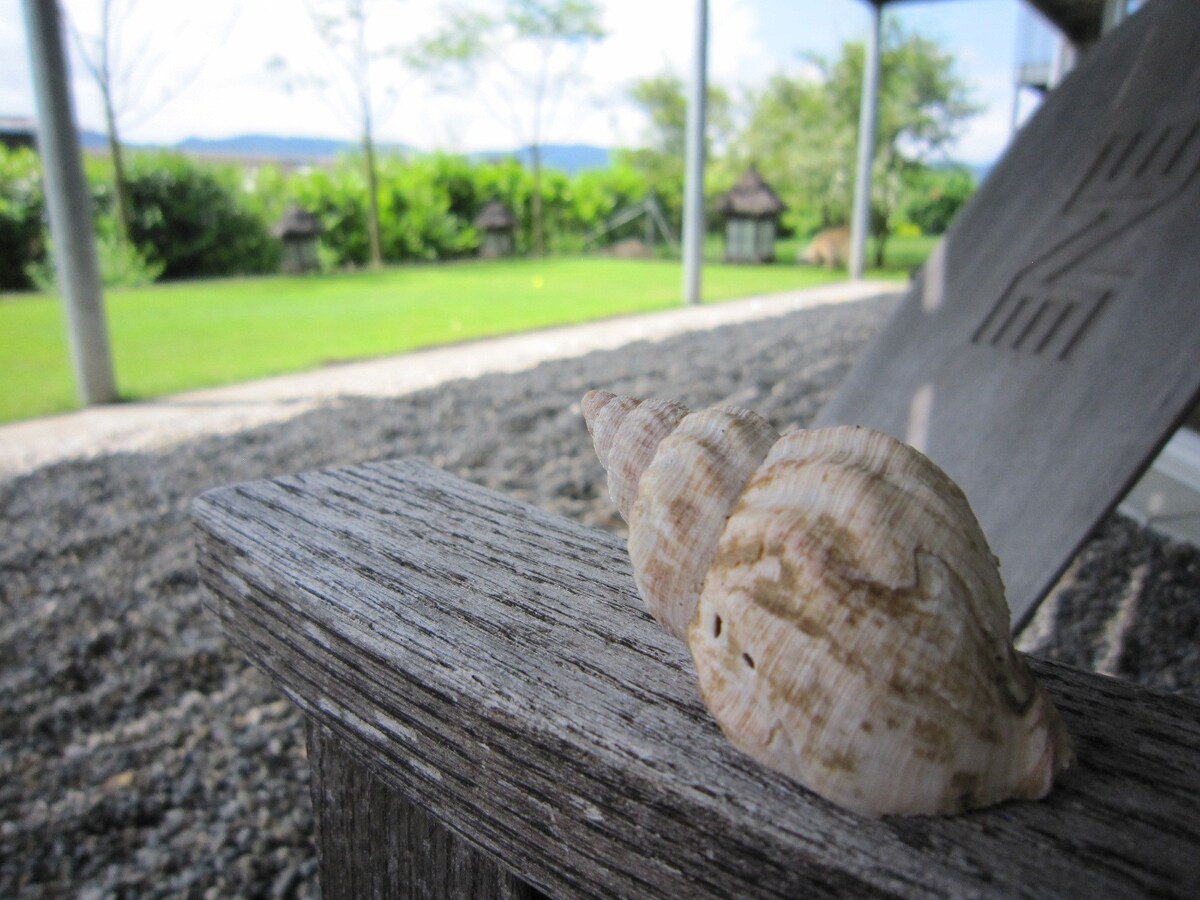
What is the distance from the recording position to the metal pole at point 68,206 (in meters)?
4.87

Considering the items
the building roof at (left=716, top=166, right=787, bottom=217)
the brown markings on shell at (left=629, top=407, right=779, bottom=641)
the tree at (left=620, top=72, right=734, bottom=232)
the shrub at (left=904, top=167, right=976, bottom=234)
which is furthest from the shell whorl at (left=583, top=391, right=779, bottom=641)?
the tree at (left=620, top=72, right=734, bottom=232)

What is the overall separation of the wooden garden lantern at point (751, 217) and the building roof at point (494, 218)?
4.52 m

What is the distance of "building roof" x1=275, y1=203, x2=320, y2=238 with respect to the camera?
43.6 ft

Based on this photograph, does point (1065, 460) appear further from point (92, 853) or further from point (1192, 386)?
point (92, 853)

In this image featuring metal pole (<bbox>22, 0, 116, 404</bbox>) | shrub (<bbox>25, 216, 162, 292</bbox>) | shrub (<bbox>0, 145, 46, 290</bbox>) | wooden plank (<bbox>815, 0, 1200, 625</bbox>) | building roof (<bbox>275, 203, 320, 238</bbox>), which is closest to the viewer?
wooden plank (<bbox>815, 0, 1200, 625</bbox>)

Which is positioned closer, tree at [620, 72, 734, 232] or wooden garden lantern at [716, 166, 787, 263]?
wooden garden lantern at [716, 166, 787, 263]

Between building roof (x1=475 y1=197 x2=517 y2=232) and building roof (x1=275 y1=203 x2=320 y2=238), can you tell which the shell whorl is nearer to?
building roof (x1=275 y1=203 x2=320 y2=238)

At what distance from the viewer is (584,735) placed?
580 millimetres

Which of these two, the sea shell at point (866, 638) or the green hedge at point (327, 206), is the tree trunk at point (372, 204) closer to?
the green hedge at point (327, 206)

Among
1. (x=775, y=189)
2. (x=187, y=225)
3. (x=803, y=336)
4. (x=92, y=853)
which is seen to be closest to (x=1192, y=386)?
(x=92, y=853)

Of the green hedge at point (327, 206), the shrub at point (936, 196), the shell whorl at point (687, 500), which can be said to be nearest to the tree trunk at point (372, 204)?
the green hedge at point (327, 206)

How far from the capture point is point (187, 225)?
12.4m

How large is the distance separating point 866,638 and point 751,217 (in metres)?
18.3

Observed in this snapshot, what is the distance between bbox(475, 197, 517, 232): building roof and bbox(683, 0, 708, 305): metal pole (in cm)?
747
